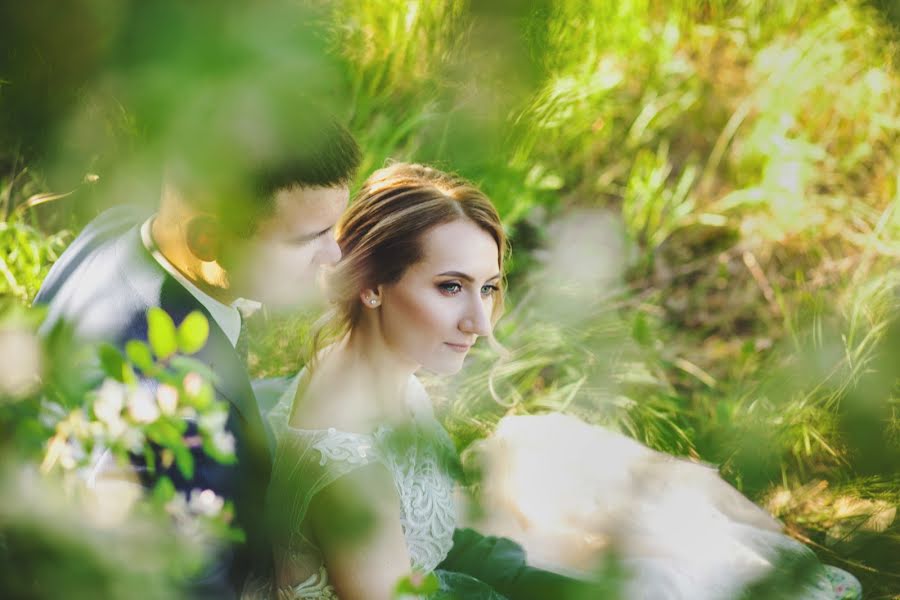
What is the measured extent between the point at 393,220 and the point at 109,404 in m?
0.96

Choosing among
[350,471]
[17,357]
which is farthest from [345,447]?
[17,357]

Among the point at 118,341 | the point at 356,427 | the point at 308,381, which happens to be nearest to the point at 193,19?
the point at 118,341

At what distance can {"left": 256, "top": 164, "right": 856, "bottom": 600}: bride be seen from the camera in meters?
1.42

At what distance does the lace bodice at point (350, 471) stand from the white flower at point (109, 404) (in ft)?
2.31

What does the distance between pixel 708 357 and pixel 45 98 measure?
250 cm

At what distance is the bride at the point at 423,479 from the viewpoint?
1416 mm

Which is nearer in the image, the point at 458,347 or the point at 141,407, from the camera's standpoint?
the point at 141,407

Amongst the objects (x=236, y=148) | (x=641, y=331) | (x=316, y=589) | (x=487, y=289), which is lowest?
(x=641, y=331)

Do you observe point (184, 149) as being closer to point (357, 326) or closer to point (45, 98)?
point (45, 98)

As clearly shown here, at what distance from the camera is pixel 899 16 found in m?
2.27

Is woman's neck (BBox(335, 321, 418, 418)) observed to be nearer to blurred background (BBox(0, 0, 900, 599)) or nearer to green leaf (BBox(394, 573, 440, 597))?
→ blurred background (BBox(0, 0, 900, 599))

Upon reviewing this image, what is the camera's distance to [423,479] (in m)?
1.56

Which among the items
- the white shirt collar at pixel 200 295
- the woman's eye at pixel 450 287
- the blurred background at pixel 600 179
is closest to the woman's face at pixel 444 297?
the woman's eye at pixel 450 287

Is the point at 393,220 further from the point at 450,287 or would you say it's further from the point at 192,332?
the point at 192,332
